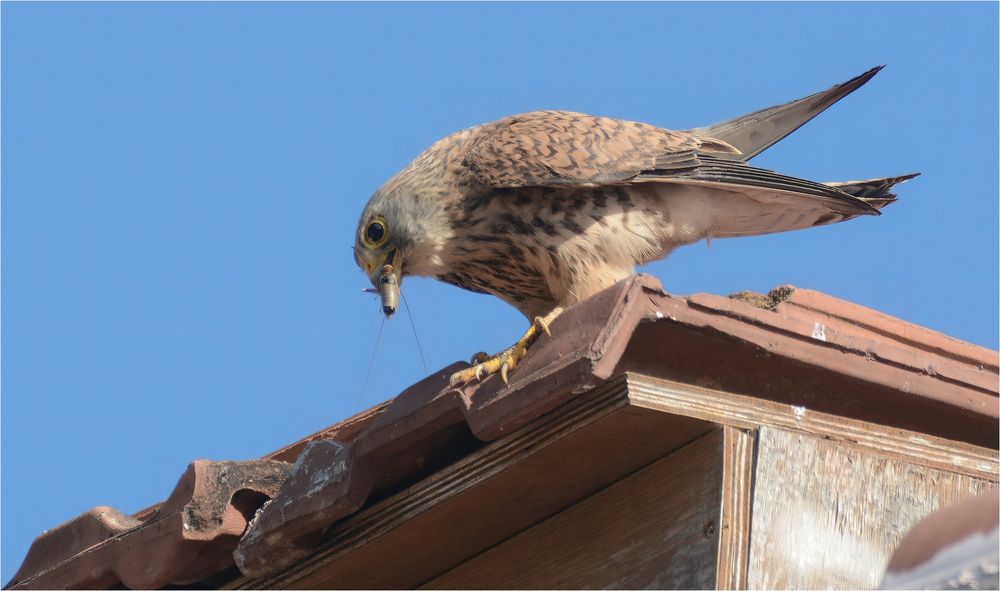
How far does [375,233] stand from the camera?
16.5ft

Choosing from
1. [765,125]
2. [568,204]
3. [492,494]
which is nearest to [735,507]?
[492,494]

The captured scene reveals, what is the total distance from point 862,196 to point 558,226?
3.62ft

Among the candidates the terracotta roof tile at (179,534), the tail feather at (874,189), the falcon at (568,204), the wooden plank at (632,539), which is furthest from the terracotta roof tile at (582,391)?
the tail feather at (874,189)

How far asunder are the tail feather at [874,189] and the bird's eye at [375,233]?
1521 millimetres

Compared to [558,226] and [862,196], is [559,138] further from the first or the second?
[862,196]

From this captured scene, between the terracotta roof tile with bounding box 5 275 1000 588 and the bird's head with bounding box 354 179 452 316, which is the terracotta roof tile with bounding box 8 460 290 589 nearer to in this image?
the terracotta roof tile with bounding box 5 275 1000 588

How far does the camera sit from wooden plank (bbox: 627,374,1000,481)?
9.80 feet

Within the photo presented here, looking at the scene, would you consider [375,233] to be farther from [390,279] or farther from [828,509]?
[828,509]

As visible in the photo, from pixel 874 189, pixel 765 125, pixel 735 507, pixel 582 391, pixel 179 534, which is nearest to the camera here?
pixel 582 391

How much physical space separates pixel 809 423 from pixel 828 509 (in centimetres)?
20

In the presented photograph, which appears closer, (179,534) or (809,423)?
(809,423)

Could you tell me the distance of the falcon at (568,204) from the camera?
4.42 meters

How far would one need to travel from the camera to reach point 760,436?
10.1 feet

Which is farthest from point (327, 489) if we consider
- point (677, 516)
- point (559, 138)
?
point (559, 138)
